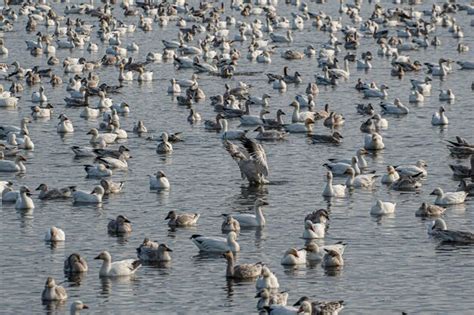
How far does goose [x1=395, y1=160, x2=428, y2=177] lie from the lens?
43.3 meters

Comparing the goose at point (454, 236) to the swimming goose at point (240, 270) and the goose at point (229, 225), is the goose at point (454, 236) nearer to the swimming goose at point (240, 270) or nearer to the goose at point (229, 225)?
the goose at point (229, 225)

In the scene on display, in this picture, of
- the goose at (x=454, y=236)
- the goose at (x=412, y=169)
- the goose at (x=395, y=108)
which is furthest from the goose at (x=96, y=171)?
the goose at (x=395, y=108)

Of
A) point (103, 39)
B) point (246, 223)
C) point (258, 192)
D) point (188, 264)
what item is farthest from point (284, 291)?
point (103, 39)

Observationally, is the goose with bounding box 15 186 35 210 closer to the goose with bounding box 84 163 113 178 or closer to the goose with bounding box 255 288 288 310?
the goose with bounding box 84 163 113 178

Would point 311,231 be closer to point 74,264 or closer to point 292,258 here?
point 292,258

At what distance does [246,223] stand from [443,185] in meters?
8.07

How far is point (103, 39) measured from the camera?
270ft

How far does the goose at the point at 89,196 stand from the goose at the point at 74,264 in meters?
7.59

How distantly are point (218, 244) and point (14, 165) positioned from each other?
40.8 ft

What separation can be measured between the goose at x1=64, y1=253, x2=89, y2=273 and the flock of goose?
0.08 ft

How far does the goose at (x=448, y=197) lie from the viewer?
39438 mm

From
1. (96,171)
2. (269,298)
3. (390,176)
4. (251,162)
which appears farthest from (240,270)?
(96,171)

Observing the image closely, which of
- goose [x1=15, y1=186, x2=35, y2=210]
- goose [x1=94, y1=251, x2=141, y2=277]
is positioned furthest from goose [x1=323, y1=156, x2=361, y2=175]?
goose [x1=94, y1=251, x2=141, y2=277]

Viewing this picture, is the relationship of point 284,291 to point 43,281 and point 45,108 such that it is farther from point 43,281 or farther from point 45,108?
point 45,108
